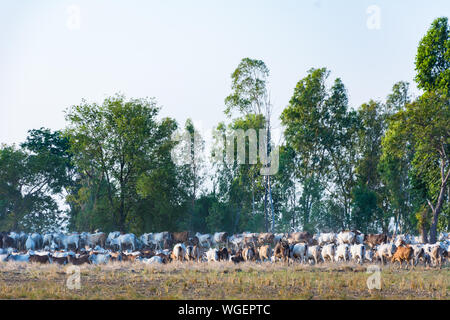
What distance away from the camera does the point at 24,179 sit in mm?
57562

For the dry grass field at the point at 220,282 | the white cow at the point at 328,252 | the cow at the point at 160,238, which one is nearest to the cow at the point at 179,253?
the dry grass field at the point at 220,282

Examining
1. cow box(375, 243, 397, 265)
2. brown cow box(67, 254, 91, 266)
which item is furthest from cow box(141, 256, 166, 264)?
cow box(375, 243, 397, 265)

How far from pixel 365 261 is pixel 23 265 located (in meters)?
17.0

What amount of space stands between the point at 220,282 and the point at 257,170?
34808mm

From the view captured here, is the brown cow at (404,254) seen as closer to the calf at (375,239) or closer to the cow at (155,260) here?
the calf at (375,239)

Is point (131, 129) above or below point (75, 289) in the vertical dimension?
above

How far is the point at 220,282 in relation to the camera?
19781 millimetres

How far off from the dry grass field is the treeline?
20.2 m

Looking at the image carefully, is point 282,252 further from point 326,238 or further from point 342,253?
point 326,238

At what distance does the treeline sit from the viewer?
4247 centimetres

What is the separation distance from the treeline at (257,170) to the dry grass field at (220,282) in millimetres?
20228
